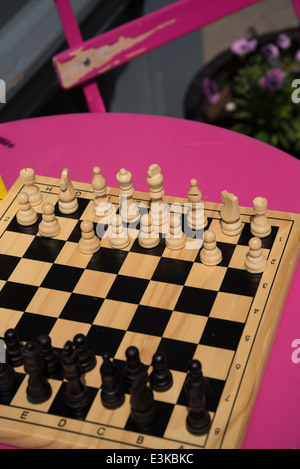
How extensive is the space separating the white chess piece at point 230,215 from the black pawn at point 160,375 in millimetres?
574

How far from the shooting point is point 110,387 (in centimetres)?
177

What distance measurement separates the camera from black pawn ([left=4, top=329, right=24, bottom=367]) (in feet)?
6.17

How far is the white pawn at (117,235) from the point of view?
7.27 ft

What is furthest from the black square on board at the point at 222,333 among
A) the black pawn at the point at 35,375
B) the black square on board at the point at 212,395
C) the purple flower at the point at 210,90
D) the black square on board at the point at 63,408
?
the purple flower at the point at 210,90

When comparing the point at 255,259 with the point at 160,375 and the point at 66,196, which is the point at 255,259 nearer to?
the point at 160,375

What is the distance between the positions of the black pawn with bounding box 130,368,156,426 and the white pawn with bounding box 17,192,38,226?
0.79m

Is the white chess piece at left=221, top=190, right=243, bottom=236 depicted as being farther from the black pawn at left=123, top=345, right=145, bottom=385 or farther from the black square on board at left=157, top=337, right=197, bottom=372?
the black pawn at left=123, top=345, right=145, bottom=385

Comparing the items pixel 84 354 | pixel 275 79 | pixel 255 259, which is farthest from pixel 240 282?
pixel 275 79

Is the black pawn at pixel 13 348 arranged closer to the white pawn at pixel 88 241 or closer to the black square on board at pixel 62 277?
the black square on board at pixel 62 277

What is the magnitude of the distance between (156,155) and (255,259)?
688 mm

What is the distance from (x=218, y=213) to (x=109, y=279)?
44 cm

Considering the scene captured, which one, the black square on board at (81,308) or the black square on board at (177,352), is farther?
the black square on board at (81,308)

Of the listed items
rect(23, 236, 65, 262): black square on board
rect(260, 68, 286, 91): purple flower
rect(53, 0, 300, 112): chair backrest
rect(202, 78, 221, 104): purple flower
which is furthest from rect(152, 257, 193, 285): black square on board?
rect(202, 78, 221, 104): purple flower

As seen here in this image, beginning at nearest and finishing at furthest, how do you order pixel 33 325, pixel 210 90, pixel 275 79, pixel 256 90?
pixel 33 325 → pixel 275 79 → pixel 256 90 → pixel 210 90
